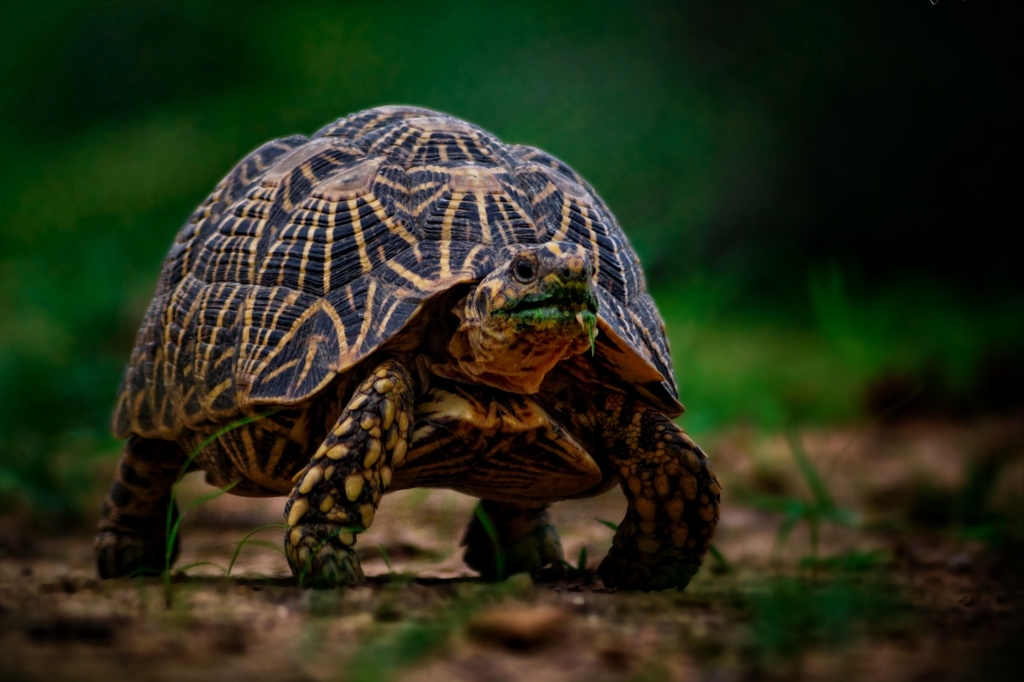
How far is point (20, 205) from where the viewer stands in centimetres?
1341

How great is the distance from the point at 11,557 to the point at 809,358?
23.9ft

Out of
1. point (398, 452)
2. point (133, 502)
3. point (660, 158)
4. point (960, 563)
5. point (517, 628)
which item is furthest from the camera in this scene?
point (660, 158)

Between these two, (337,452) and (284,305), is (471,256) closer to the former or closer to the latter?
(284,305)

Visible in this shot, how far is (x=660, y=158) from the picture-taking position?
11898 millimetres

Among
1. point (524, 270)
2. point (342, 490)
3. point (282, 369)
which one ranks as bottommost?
point (342, 490)

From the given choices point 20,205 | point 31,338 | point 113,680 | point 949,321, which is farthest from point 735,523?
point 20,205

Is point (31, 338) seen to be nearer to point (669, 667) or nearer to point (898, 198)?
point (669, 667)

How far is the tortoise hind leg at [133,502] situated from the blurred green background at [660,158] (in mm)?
1754

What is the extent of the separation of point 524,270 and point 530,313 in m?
0.12

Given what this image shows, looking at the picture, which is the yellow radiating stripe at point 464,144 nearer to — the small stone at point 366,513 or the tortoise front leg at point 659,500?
the tortoise front leg at point 659,500

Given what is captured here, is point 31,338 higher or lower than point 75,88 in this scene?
lower

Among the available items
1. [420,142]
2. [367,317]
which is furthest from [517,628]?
[420,142]

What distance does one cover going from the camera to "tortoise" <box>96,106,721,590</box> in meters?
2.73

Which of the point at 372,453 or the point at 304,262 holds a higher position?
the point at 304,262
